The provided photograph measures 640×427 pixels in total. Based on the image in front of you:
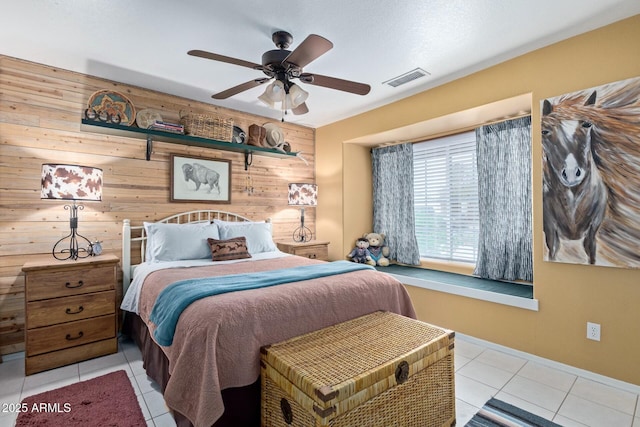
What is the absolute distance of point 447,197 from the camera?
3.82m

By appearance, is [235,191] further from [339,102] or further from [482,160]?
[482,160]

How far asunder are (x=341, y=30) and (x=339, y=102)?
4.81ft

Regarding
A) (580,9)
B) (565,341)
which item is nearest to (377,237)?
(565,341)

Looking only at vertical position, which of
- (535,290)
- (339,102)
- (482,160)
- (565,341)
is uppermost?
(339,102)

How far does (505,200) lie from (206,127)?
314cm

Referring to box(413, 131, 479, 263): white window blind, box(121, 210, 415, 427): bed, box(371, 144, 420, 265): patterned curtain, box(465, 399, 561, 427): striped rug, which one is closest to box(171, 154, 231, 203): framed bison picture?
box(121, 210, 415, 427): bed

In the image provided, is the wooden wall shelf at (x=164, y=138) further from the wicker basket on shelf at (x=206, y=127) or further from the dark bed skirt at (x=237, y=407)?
the dark bed skirt at (x=237, y=407)

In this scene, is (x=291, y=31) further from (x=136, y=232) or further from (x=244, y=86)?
(x=136, y=232)

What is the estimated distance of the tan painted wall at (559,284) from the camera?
217cm

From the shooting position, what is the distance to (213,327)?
155cm

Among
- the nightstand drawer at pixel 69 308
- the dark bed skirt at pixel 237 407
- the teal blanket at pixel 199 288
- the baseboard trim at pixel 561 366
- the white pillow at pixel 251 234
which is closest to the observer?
the dark bed skirt at pixel 237 407

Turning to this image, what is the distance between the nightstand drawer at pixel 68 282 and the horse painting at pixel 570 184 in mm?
3604

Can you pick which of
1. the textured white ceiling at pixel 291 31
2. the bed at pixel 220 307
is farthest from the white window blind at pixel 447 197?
the bed at pixel 220 307

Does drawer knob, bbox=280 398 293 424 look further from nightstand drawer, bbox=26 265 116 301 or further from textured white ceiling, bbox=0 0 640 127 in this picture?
textured white ceiling, bbox=0 0 640 127
